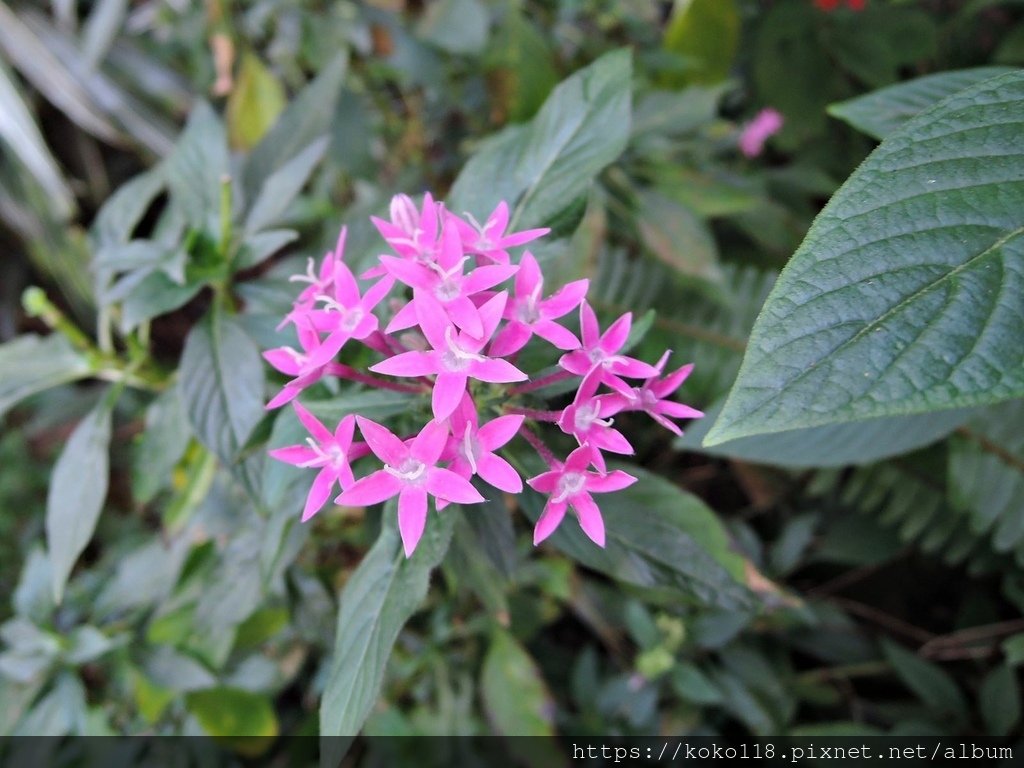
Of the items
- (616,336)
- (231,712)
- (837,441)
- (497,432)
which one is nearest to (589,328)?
(616,336)

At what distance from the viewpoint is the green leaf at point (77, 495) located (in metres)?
0.89

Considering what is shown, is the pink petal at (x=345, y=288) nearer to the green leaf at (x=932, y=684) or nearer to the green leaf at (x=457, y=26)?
the green leaf at (x=457, y=26)

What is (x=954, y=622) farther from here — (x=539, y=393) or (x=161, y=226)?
(x=161, y=226)

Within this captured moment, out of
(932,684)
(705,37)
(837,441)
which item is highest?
(705,37)

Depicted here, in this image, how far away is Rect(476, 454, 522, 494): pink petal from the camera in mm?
→ 539

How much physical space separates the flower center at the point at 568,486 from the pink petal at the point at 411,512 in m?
0.10

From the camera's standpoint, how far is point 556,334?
0.58m

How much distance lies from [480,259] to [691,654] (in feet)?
3.01

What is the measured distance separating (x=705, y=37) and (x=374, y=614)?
1.46 m

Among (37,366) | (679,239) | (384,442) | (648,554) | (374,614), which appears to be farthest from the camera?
(679,239)

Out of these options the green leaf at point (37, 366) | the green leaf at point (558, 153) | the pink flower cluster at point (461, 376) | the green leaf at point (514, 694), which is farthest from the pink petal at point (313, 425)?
the green leaf at point (514, 694)

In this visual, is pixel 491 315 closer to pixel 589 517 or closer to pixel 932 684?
pixel 589 517

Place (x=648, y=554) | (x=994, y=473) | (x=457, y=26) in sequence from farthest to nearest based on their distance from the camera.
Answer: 1. (x=457, y=26)
2. (x=994, y=473)
3. (x=648, y=554)

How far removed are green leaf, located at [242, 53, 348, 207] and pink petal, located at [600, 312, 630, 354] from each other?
2.19 feet
